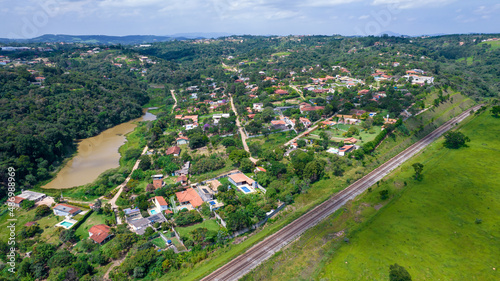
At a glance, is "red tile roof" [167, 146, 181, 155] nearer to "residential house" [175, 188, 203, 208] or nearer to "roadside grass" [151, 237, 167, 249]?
"residential house" [175, 188, 203, 208]

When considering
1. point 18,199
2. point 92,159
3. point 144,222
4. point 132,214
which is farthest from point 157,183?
point 92,159

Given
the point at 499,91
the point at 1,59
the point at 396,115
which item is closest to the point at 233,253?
the point at 396,115

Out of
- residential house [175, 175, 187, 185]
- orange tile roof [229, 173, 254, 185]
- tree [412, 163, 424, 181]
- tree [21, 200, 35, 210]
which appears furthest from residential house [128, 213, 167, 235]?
tree [412, 163, 424, 181]

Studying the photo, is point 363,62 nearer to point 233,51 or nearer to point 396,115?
point 396,115

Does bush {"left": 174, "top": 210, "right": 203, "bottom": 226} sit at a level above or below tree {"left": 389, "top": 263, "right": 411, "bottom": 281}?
below

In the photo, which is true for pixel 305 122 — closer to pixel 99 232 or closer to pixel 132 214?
pixel 132 214

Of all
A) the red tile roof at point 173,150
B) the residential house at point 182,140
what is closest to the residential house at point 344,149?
the red tile roof at point 173,150
